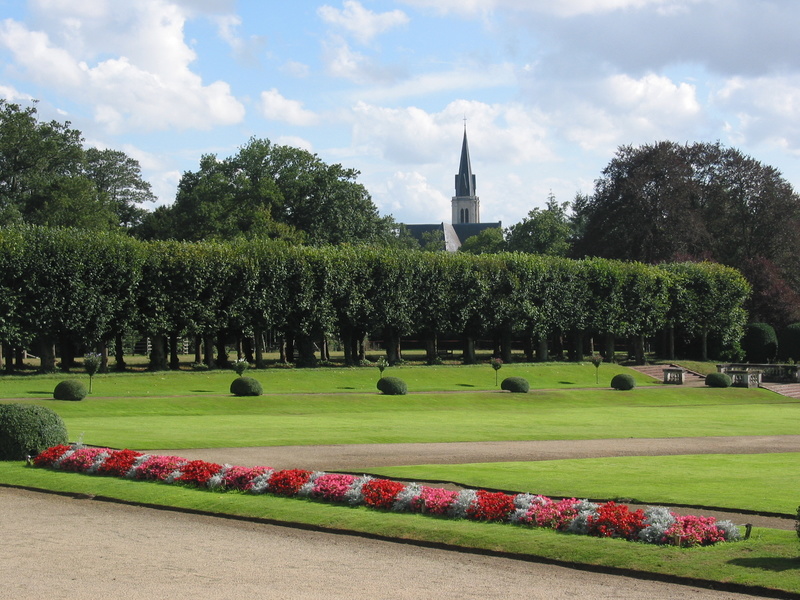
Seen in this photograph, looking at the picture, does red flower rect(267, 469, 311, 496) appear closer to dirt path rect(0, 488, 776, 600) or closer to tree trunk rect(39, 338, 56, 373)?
dirt path rect(0, 488, 776, 600)

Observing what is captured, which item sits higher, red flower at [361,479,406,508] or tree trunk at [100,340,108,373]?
tree trunk at [100,340,108,373]

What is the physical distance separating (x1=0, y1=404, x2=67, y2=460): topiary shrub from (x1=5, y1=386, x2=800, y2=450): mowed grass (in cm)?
311

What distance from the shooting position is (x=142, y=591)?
37.6ft

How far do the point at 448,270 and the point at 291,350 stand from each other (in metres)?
17.3

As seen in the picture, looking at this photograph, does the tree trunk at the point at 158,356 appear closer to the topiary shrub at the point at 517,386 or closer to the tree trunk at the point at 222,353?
the tree trunk at the point at 222,353

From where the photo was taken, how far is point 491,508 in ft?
50.8

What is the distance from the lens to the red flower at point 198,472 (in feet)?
63.3

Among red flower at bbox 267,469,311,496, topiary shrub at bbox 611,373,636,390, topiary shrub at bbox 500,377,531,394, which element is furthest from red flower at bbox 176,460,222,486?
topiary shrub at bbox 611,373,636,390

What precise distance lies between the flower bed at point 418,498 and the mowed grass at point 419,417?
17.3 ft

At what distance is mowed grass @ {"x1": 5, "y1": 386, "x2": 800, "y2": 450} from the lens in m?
30.1

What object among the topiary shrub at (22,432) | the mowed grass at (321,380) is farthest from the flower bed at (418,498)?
the mowed grass at (321,380)

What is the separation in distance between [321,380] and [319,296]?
7379 mm

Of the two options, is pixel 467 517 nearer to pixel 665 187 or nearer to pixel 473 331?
pixel 473 331

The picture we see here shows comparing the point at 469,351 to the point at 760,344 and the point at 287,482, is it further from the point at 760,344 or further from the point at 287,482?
the point at 287,482
